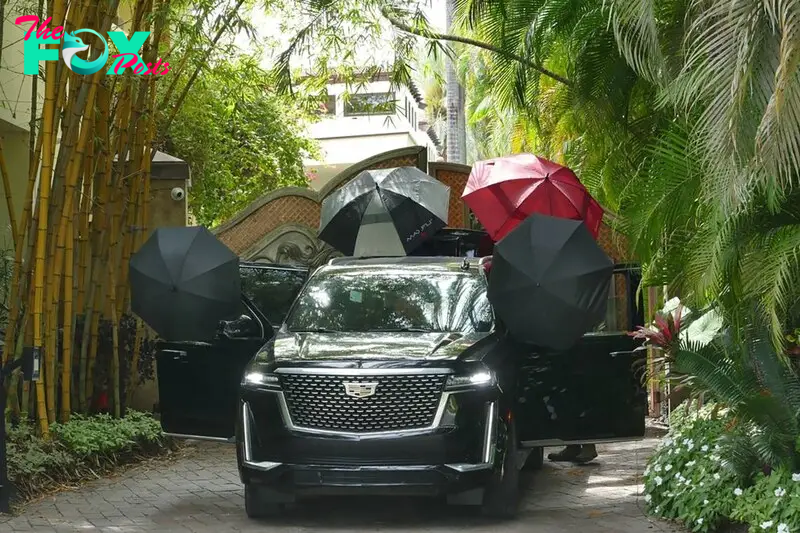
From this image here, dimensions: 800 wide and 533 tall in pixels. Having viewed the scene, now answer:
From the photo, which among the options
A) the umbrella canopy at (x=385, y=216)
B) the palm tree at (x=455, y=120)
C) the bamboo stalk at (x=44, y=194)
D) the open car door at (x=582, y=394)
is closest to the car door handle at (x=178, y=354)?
the bamboo stalk at (x=44, y=194)

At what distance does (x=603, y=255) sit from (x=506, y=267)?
78cm

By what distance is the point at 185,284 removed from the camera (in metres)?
9.00

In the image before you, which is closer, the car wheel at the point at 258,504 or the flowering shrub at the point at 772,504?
the flowering shrub at the point at 772,504

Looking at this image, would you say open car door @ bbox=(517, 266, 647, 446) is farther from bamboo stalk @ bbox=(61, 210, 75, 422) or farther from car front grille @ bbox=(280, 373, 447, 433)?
bamboo stalk @ bbox=(61, 210, 75, 422)

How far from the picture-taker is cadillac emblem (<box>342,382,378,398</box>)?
7.80 metres

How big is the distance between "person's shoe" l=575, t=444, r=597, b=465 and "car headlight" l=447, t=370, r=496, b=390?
13.0 ft

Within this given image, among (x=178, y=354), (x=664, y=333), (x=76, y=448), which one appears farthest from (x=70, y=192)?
(x=664, y=333)

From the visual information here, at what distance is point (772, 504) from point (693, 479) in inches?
45.9

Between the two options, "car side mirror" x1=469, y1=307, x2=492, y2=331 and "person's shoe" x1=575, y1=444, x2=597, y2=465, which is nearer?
"car side mirror" x1=469, y1=307, x2=492, y2=331

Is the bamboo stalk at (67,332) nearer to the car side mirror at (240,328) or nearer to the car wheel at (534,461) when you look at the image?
the car side mirror at (240,328)

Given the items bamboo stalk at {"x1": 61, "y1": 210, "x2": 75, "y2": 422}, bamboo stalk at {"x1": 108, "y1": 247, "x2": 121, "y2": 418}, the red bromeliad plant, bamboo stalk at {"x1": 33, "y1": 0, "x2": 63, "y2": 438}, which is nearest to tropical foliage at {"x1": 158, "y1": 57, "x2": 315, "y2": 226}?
bamboo stalk at {"x1": 108, "y1": 247, "x2": 121, "y2": 418}

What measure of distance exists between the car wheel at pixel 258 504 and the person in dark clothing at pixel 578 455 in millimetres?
4189

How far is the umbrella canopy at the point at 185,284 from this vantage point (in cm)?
902

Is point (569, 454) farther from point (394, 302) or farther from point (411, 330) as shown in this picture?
point (411, 330)
